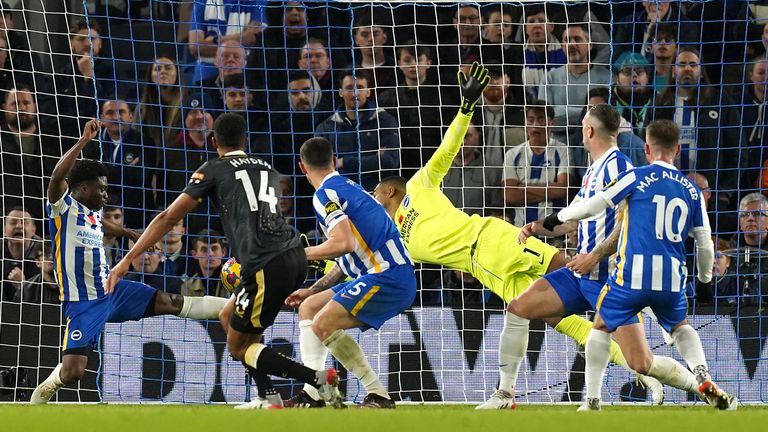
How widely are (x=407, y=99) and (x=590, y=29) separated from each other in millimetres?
1925

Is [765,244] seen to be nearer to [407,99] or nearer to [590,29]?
[590,29]

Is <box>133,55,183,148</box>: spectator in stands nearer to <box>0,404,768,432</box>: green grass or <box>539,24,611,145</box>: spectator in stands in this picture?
<box>539,24,611,145</box>: spectator in stands

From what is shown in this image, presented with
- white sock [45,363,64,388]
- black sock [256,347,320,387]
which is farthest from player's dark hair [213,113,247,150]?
white sock [45,363,64,388]

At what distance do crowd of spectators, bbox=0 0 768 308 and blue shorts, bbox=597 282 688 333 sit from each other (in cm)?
355

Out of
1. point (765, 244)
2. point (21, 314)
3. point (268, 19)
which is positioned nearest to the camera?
point (21, 314)

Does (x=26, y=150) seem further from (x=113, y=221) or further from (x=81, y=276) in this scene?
(x=81, y=276)

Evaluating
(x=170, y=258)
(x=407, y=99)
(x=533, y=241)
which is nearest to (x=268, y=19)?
(x=407, y=99)

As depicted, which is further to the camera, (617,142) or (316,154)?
(617,142)

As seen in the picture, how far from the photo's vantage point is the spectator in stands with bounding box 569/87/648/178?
11250 mm

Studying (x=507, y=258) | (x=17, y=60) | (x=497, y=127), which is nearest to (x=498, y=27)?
(x=497, y=127)

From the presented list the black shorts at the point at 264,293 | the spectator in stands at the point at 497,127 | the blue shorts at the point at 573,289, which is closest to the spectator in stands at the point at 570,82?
the spectator in stands at the point at 497,127

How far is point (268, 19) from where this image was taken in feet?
41.2

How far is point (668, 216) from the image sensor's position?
7434 millimetres

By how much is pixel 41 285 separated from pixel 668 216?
19.5 feet
